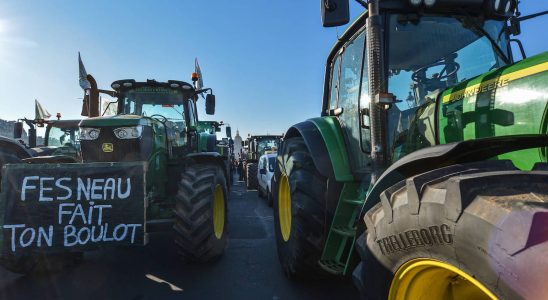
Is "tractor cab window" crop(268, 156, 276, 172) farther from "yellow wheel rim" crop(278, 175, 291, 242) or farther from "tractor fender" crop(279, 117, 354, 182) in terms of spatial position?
"tractor fender" crop(279, 117, 354, 182)

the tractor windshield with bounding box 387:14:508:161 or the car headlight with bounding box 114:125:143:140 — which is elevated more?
the tractor windshield with bounding box 387:14:508:161

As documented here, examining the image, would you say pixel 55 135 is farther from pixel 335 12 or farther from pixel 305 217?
pixel 335 12

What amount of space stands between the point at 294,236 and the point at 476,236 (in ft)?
7.13

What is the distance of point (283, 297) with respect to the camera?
3.40 metres

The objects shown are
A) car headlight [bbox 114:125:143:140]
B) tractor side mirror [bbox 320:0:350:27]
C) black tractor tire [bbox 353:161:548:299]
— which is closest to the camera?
Answer: black tractor tire [bbox 353:161:548:299]

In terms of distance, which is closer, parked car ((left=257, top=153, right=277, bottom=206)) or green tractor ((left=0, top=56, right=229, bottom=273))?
green tractor ((left=0, top=56, right=229, bottom=273))

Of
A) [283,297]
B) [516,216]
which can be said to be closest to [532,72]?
[516,216]

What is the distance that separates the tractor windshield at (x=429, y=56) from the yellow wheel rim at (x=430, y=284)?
1218 millimetres

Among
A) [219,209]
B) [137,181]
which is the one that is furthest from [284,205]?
[137,181]

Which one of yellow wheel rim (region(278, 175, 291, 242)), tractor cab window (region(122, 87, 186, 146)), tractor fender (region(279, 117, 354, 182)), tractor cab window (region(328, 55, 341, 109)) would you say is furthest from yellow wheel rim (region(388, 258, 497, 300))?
tractor cab window (region(122, 87, 186, 146))

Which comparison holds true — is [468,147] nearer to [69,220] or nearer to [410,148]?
[410,148]

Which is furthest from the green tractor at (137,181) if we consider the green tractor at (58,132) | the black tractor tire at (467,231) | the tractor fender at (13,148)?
the green tractor at (58,132)

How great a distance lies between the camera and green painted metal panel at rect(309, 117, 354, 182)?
10.3 feet

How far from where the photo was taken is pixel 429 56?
9.18ft
